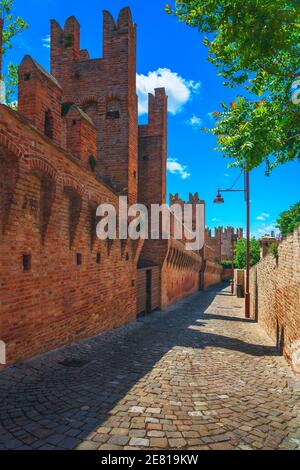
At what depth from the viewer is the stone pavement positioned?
3.54m

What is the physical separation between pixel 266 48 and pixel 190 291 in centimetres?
2552

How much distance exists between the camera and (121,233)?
11156 mm

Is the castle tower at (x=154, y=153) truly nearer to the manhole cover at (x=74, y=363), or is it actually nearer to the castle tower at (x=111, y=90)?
the castle tower at (x=111, y=90)

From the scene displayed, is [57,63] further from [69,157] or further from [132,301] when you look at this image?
[132,301]

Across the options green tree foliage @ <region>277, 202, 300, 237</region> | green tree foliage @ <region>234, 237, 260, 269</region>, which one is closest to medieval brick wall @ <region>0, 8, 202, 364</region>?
green tree foliage @ <region>234, 237, 260, 269</region>

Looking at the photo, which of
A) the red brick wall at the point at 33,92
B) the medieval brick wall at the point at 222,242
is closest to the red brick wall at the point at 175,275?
the red brick wall at the point at 33,92

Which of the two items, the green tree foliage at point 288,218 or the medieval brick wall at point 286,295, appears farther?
the green tree foliage at point 288,218

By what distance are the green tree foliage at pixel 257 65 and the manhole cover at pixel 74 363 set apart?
6.39 metres

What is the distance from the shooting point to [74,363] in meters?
6.39

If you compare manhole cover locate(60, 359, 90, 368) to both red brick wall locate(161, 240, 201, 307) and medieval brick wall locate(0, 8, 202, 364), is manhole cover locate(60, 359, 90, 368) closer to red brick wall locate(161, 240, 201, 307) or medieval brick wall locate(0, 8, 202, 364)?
medieval brick wall locate(0, 8, 202, 364)

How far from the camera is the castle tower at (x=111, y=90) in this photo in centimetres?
1229

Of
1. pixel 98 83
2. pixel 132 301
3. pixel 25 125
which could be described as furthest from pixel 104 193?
pixel 98 83

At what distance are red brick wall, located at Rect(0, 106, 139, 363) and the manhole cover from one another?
53 centimetres

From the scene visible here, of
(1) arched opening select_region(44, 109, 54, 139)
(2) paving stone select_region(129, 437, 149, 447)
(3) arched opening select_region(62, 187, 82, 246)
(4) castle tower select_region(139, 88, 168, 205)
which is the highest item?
(4) castle tower select_region(139, 88, 168, 205)
